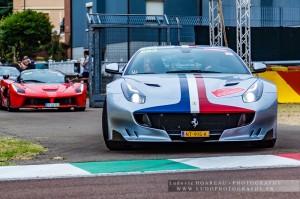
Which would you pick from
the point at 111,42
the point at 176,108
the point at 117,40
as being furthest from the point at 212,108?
the point at 111,42

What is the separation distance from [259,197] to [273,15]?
32.1m

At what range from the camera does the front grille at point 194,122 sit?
9914 mm

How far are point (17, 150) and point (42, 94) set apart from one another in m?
11.6

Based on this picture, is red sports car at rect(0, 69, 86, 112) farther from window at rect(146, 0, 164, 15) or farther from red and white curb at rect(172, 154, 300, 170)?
window at rect(146, 0, 164, 15)

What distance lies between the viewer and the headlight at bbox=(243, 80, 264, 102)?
33.2 feet

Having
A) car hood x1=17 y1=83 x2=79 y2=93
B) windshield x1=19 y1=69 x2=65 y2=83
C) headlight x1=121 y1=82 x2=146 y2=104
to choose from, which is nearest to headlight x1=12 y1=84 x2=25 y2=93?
car hood x1=17 y1=83 x2=79 y2=93

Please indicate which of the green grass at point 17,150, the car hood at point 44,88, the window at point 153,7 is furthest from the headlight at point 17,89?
the window at point 153,7

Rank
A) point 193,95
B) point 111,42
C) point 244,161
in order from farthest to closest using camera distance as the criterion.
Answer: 1. point 111,42
2. point 193,95
3. point 244,161

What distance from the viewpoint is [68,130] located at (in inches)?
565

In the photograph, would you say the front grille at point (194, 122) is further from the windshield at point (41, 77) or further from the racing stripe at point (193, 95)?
the windshield at point (41, 77)

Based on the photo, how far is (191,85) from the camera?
10.3 m

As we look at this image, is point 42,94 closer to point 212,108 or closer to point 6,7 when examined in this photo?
point 212,108

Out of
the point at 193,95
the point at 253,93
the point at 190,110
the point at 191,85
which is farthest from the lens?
the point at 191,85

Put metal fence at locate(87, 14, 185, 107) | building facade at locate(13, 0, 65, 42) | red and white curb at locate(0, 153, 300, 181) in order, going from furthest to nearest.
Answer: building facade at locate(13, 0, 65, 42) → metal fence at locate(87, 14, 185, 107) → red and white curb at locate(0, 153, 300, 181)
